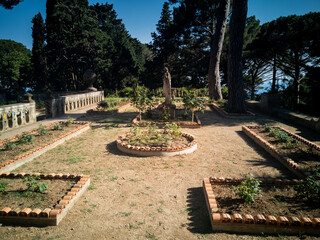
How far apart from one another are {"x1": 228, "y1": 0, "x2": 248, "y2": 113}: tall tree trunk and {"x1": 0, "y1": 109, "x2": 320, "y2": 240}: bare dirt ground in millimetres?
4741

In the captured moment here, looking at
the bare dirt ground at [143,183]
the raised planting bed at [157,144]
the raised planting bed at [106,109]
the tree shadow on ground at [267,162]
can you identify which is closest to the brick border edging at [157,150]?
the raised planting bed at [157,144]

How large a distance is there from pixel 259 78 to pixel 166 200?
3577 centimetres

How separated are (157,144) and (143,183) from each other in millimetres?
2104

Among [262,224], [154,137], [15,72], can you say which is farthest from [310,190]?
[15,72]

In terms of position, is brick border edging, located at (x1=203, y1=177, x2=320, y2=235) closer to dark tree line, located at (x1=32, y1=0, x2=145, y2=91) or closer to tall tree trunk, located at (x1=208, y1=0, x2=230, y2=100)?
tall tree trunk, located at (x1=208, y1=0, x2=230, y2=100)

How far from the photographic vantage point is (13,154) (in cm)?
613

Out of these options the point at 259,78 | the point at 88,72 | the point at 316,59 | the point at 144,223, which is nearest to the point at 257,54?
the point at 316,59

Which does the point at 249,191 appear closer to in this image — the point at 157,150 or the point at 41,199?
the point at 157,150

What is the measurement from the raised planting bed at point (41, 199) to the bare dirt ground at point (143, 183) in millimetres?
137

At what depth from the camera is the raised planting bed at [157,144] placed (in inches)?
251

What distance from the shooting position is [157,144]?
6.77m

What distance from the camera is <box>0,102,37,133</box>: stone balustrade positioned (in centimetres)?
878

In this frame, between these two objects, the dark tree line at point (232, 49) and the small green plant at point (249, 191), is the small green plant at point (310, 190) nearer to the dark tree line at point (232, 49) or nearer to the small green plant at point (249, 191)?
the small green plant at point (249, 191)

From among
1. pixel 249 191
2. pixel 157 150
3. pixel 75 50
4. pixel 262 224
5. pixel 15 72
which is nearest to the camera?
pixel 262 224
